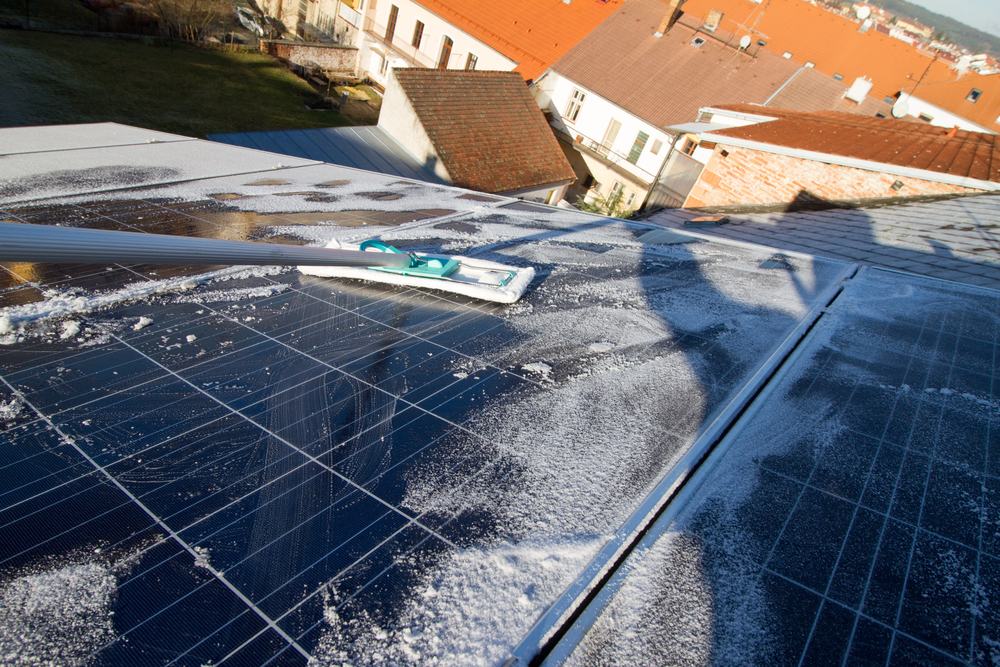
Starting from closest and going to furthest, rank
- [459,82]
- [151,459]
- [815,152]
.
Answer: [151,459] → [815,152] → [459,82]

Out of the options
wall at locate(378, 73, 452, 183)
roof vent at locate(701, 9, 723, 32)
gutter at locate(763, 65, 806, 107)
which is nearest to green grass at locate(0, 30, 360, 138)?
wall at locate(378, 73, 452, 183)

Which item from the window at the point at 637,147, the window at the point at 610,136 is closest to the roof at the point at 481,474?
the window at the point at 637,147

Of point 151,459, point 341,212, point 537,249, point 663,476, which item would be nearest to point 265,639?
point 151,459

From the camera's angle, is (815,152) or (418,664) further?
(815,152)

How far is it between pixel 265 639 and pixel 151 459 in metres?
1.04

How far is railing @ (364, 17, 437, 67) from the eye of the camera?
27636 millimetres

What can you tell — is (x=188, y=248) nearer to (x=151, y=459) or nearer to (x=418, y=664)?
(x=151, y=459)

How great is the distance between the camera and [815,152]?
10727 mm

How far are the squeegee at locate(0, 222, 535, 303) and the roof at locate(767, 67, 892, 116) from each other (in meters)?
21.4

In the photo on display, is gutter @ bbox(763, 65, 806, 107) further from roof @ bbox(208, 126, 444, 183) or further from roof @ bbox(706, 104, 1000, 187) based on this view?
roof @ bbox(208, 126, 444, 183)

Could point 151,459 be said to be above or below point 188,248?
below

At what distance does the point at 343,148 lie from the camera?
14805mm

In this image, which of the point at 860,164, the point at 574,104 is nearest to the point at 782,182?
the point at 860,164

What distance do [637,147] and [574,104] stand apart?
3750mm
